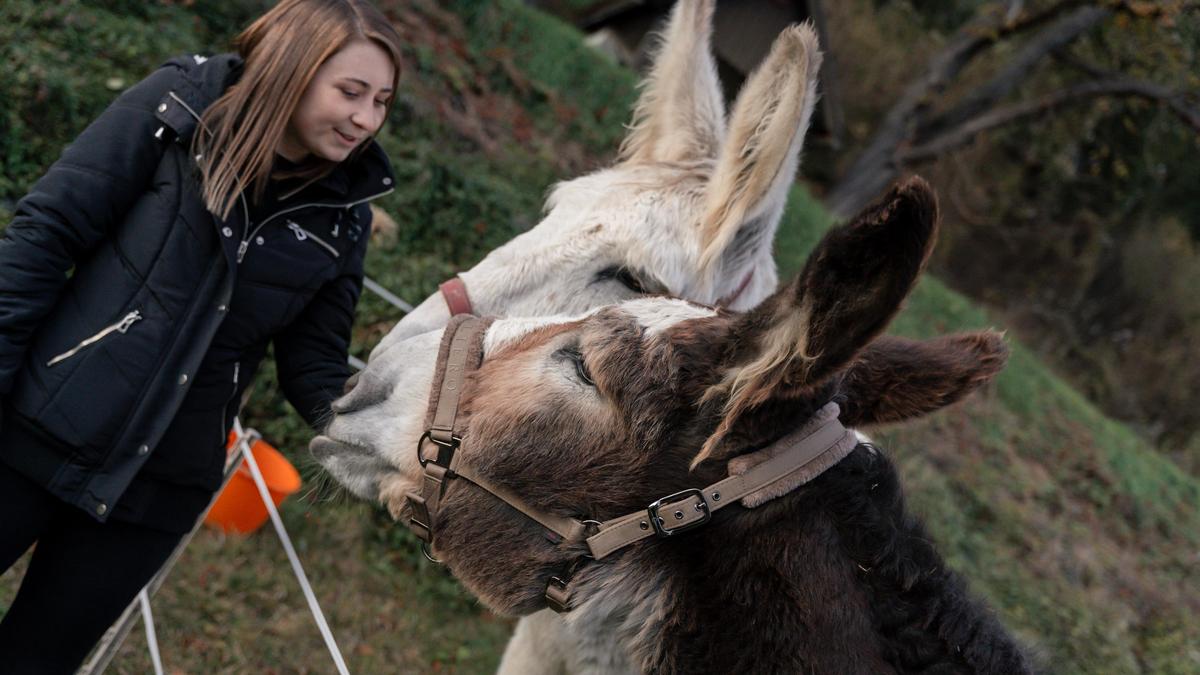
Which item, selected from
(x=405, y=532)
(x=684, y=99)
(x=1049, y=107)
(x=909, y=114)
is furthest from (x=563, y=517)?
(x=1049, y=107)

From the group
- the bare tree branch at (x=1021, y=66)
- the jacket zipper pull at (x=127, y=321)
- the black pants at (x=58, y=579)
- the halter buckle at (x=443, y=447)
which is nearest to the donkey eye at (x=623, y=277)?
the halter buckle at (x=443, y=447)

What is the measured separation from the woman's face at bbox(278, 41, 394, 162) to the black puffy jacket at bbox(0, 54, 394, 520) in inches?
5.5

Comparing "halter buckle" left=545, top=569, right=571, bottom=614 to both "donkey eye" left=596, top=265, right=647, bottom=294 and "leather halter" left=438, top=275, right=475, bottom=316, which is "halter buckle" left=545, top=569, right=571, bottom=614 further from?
"donkey eye" left=596, top=265, right=647, bottom=294

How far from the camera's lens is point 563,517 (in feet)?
5.22

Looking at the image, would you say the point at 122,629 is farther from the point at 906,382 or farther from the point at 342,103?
the point at 906,382

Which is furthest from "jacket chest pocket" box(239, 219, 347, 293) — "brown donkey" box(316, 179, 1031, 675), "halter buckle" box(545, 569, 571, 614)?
"halter buckle" box(545, 569, 571, 614)

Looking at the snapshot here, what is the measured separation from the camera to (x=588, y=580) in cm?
159

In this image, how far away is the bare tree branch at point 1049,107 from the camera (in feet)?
45.9

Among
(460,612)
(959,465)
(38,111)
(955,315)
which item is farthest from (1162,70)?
(38,111)

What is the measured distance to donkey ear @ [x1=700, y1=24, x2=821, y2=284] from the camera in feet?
7.74

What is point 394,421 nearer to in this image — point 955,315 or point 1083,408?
point 955,315

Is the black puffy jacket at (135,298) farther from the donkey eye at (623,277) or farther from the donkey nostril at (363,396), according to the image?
the donkey eye at (623,277)

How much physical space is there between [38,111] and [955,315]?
39.2 ft

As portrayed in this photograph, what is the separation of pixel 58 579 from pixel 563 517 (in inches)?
58.5
